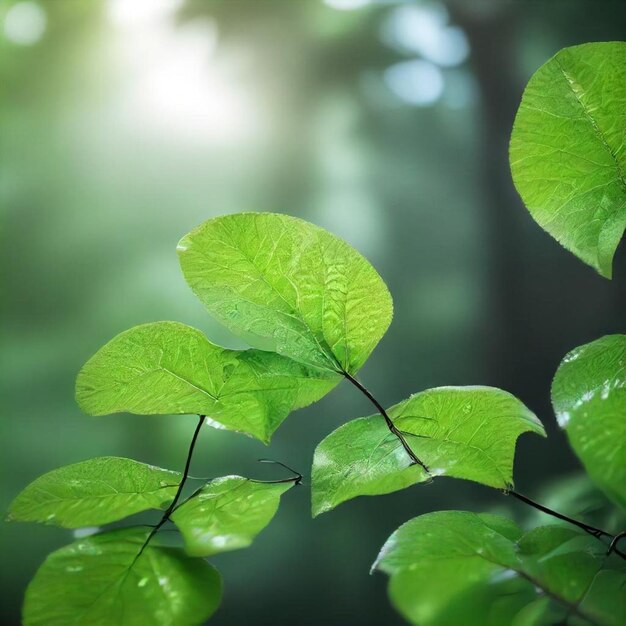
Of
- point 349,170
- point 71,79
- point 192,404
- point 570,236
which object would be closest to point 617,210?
point 570,236

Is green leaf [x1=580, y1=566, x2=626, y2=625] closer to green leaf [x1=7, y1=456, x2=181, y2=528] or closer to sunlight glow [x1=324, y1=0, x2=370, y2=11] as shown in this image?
green leaf [x1=7, y1=456, x2=181, y2=528]

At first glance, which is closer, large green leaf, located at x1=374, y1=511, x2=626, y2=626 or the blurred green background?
large green leaf, located at x1=374, y1=511, x2=626, y2=626

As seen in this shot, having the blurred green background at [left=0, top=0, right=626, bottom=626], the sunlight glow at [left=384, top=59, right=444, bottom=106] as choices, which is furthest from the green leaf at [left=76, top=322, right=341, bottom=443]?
the sunlight glow at [left=384, top=59, right=444, bottom=106]

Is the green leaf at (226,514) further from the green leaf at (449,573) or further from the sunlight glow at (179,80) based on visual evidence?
the sunlight glow at (179,80)

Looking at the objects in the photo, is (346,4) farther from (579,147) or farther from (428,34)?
(579,147)

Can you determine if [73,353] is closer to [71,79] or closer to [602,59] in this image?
[71,79]

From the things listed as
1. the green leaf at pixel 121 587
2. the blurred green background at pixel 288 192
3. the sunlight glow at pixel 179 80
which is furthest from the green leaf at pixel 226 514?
the sunlight glow at pixel 179 80
